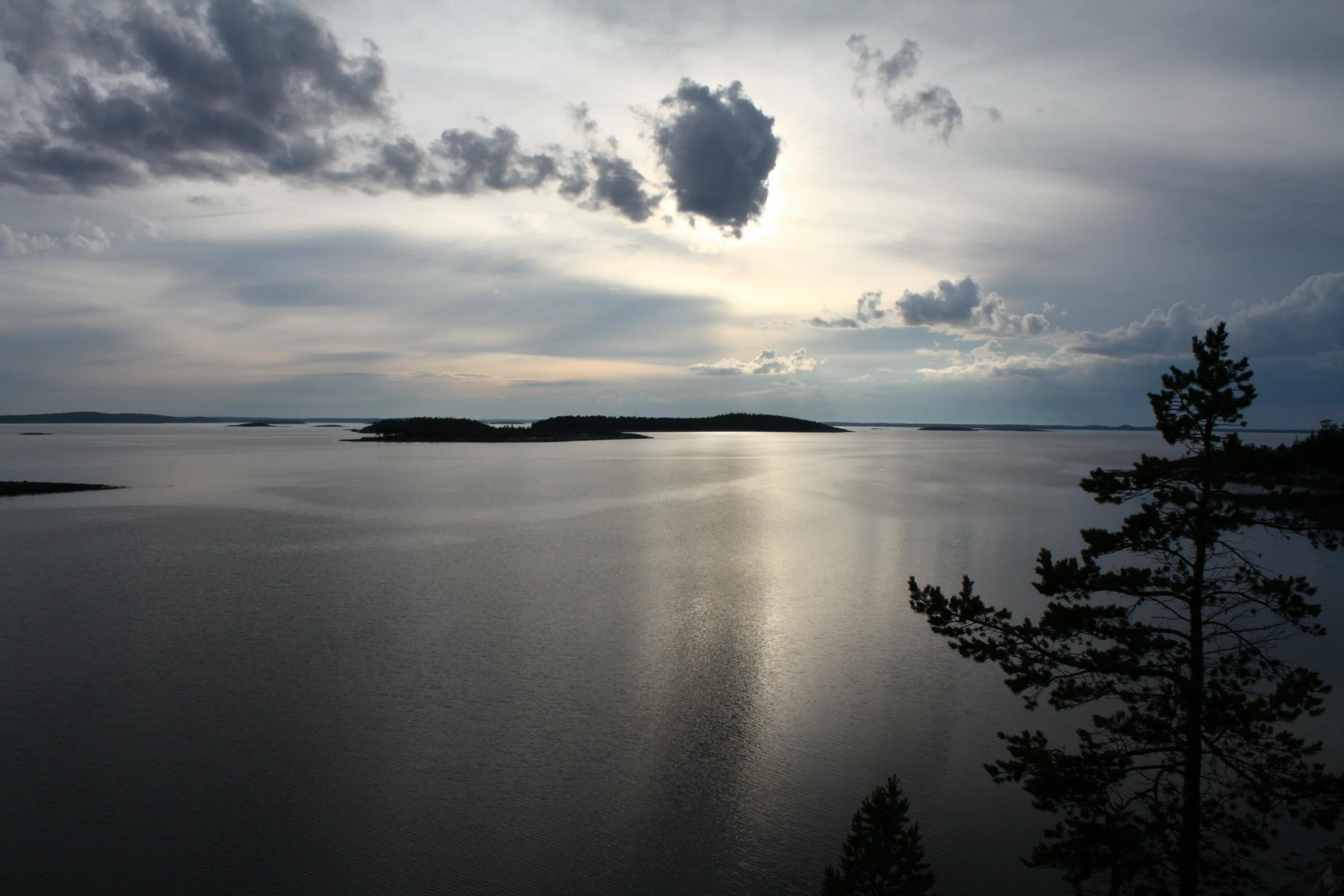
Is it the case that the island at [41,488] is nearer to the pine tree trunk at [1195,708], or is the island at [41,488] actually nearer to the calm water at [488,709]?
the calm water at [488,709]

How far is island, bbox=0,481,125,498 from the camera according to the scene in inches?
1666

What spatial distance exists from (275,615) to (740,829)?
13080 millimetres

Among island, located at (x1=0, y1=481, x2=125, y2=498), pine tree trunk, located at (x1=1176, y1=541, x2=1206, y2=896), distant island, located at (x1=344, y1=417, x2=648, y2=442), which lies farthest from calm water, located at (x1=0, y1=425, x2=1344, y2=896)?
distant island, located at (x1=344, y1=417, x2=648, y2=442)

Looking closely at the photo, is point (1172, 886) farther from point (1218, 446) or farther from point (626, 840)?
point (626, 840)

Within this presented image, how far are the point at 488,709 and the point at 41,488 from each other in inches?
1755

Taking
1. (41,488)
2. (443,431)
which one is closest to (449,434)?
(443,431)

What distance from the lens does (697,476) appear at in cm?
6231

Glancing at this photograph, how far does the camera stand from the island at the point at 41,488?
1666 inches

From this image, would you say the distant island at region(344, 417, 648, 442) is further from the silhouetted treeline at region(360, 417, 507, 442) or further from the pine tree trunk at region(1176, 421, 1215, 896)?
the pine tree trunk at region(1176, 421, 1215, 896)

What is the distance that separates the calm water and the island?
13736 millimetres

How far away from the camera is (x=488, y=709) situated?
12383 millimetres

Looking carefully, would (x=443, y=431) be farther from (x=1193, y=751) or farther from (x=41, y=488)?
(x=1193, y=751)

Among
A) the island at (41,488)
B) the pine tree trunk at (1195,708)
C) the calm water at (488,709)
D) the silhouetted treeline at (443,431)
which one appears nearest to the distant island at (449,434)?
the silhouetted treeline at (443,431)

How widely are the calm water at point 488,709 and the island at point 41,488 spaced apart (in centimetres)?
1374
